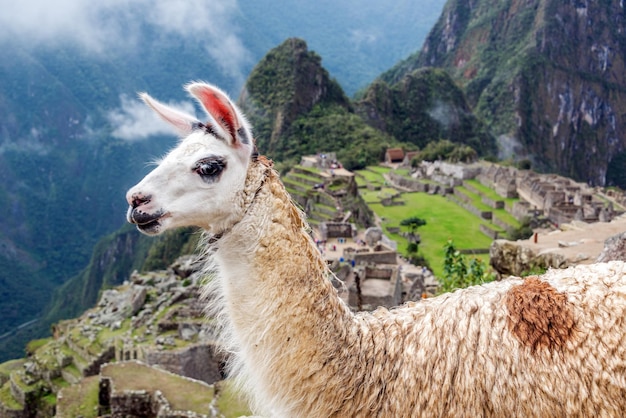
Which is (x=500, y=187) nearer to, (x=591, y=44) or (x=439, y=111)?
(x=439, y=111)

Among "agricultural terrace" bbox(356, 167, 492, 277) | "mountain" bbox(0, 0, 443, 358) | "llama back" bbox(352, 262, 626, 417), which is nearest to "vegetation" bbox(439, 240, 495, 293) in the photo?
"llama back" bbox(352, 262, 626, 417)

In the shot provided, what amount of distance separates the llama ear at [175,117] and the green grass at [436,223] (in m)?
19.6

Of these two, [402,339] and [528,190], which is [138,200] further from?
[528,190]

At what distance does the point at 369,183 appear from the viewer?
38.4 meters

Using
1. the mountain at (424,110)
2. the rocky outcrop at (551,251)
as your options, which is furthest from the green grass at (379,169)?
the rocky outcrop at (551,251)

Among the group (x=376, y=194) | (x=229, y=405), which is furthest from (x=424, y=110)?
(x=229, y=405)

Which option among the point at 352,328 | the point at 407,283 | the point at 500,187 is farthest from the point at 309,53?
the point at 352,328

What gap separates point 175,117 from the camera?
7.48ft

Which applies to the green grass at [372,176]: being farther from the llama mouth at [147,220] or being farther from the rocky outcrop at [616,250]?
the llama mouth at [147,220]

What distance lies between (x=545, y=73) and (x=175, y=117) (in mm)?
95405

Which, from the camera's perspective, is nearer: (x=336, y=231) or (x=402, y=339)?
(x=402, y=339)

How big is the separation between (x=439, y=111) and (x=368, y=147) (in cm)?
2499

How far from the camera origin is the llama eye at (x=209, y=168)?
82.4 inches

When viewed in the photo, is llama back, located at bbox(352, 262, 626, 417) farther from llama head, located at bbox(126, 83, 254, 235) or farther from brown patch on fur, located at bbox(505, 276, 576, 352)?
llama head, located at bbox(126, 83, 254, 235)
